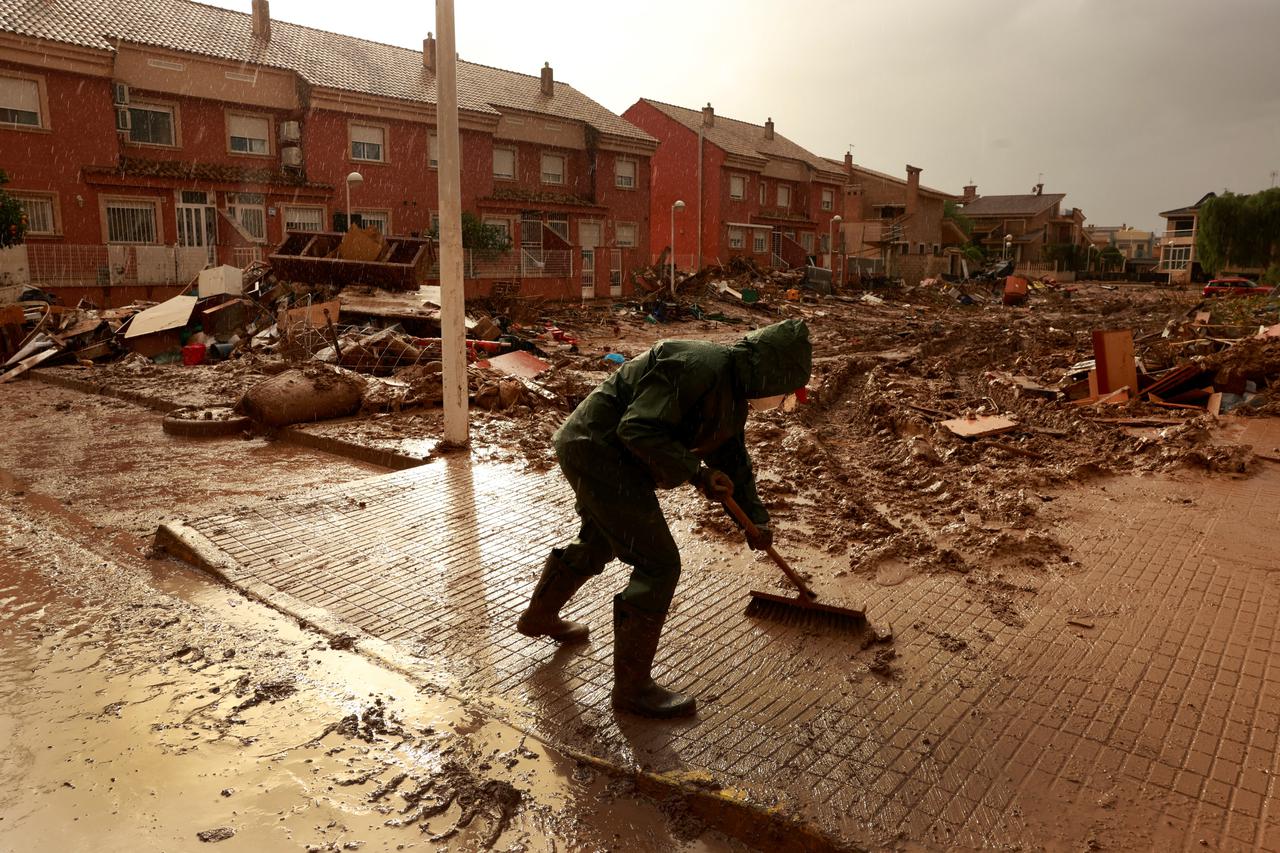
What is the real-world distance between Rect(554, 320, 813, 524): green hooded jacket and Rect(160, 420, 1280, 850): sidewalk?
105cm

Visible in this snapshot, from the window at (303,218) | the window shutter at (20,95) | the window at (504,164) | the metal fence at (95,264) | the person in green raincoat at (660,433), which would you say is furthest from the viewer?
the window at (504,164)

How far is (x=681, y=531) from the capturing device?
5734 millimetres

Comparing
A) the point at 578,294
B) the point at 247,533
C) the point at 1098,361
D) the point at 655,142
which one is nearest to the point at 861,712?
the point at 247,533

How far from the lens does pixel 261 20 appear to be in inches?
1038

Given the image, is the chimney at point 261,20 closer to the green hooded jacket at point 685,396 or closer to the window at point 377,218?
the window at point 377,218

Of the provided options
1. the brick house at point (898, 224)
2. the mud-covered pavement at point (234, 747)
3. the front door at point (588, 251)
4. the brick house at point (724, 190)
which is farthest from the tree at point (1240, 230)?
the mud-covered pavement at point (234, 747)

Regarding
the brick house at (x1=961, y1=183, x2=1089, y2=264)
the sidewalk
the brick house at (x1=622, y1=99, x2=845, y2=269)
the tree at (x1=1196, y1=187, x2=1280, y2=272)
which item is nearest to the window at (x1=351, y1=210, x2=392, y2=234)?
the brick house at (x1=622, y1=99, x2=845, y2=269)

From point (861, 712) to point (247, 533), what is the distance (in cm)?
410

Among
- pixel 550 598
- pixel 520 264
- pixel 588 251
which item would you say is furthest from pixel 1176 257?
pixel 550 598

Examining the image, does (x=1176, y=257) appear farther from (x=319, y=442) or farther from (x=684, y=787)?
(x=684, y=787)

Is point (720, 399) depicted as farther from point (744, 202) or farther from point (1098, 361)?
point (744, 202)

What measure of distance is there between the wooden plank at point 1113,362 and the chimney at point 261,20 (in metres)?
26.0

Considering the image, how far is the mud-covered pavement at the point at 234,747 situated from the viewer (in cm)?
279

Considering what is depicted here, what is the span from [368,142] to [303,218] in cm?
337
